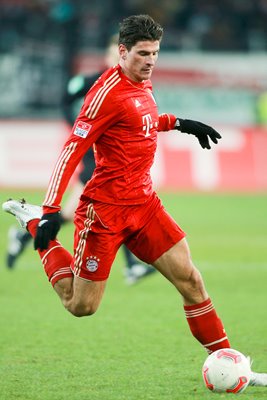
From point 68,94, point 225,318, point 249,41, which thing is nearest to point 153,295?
point 225,318

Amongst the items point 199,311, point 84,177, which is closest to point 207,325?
point 199,311

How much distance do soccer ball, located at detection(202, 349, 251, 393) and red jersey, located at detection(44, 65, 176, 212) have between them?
1058 millimetres

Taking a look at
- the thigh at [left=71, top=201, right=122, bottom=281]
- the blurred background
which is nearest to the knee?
the thigh at [left=71, top=201, right=122, bottom=281]

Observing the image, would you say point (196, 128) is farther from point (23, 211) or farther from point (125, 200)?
point (23, 211)

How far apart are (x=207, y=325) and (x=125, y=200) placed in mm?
907

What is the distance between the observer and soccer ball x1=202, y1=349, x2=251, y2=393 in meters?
5.37

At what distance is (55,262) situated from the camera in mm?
5859

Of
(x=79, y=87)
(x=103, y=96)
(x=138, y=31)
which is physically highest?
(x=138, y=31)

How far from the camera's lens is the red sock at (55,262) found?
5.81m

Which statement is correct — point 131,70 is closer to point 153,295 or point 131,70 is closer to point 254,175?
point 153,295

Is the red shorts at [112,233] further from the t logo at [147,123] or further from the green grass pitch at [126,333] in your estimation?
the green grass pitch at [126,333]

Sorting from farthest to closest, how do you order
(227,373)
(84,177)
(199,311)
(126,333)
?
(84,177) < (126,333) < (199,311) < (227,373)

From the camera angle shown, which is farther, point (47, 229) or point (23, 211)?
point (23, 211)

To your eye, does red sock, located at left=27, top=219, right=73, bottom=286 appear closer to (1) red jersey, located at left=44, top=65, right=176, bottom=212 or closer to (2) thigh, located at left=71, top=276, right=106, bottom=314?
(2) thigh, located at left=71, top=276, right=106, bottom=314
